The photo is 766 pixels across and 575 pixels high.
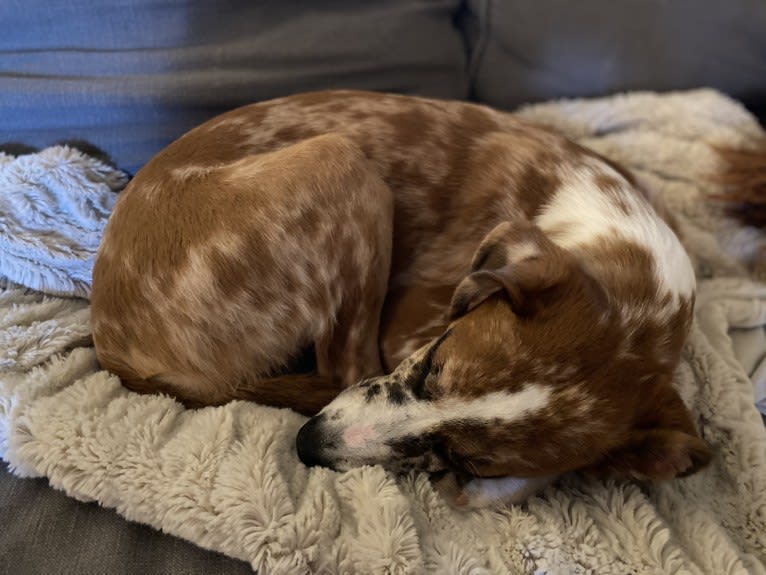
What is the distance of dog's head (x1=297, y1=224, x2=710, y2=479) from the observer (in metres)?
1.44

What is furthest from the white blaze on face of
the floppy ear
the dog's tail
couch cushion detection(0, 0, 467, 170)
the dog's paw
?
the dog's tail

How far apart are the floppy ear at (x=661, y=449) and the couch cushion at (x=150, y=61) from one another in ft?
4.95

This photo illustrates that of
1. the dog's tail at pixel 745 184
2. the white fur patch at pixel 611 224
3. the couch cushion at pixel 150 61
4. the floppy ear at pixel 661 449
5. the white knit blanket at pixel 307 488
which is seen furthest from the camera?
the dog's tail at pixel 745 184

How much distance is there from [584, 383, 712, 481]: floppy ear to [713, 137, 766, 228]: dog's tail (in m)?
0.98

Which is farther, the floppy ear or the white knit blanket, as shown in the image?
the floppy ear

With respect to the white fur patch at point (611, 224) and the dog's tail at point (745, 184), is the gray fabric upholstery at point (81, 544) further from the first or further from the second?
the dog's tail at point (745, 184)

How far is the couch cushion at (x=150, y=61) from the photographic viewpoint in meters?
2.10

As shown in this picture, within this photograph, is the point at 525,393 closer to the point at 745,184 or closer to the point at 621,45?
the point at 745,184

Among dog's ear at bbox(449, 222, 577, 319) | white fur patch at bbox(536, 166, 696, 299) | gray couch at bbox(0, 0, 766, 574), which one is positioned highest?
gray couch at bbox(0, 0, 766, 574)

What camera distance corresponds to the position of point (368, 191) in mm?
1841

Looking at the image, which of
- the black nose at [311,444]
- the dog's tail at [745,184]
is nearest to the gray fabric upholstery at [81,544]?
the black nose at [311,444]

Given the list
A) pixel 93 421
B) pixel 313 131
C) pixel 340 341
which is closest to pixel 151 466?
pixel 93 421

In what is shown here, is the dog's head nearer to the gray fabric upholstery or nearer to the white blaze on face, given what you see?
the white blaze on face

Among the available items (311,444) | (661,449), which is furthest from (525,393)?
(311,444)
